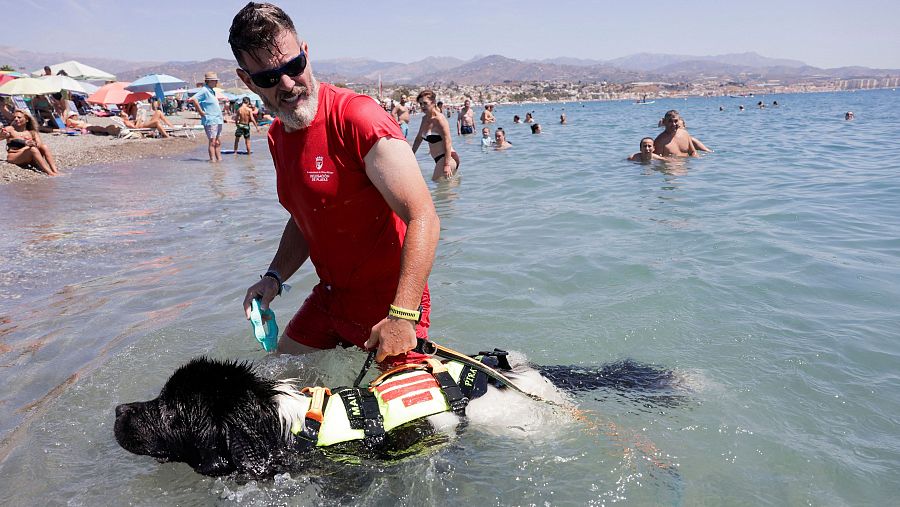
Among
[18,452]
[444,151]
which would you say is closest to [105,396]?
[18,452]

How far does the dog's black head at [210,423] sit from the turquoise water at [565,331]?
0.72 ft

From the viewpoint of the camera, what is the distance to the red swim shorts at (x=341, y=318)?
3148mm

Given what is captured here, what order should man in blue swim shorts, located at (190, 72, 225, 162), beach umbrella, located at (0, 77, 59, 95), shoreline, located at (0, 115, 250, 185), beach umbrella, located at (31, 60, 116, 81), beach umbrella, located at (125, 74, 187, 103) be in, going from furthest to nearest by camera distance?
beach umbrella, located at (31, 60, 116, 81) < beach umbrella, located at (125, 74, 187, 103) < beach umbrella, located at (0, 77, 59, 95) < man in blue swim shorts, located at (190, 72, 225, 162) < shoreline, located at (0, 115, 250, 185)

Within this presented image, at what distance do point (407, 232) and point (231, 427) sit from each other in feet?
3.63

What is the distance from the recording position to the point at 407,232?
8.46ft

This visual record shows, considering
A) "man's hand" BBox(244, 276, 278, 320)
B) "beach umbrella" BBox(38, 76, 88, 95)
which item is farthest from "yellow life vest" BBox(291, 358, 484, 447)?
"beach umbrella" BBox(38, 76, 88, 95)

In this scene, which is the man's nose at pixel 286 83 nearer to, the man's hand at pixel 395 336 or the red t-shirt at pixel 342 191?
the red t-shirt at pixel 342 191

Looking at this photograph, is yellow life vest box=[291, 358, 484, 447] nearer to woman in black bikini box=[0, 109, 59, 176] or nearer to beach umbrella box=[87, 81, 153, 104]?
woman in black bikini box=[0, 109, 59, 176]

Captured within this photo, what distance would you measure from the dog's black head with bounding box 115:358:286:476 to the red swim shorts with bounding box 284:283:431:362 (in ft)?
2.43

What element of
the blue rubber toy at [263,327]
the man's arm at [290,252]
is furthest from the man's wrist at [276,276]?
the blue rubber toy at [263,327]

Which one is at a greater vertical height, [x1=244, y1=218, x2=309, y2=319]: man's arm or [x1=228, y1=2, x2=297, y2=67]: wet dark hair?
[x1=228, y1=2, x2=297, y2=67]: wet dark hair

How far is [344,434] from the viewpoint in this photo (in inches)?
103

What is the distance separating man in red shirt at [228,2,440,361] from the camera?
2.57 m

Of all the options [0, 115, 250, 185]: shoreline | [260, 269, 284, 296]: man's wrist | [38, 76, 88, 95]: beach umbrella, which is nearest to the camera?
[260, 269, 284, 296]: man's wrist
